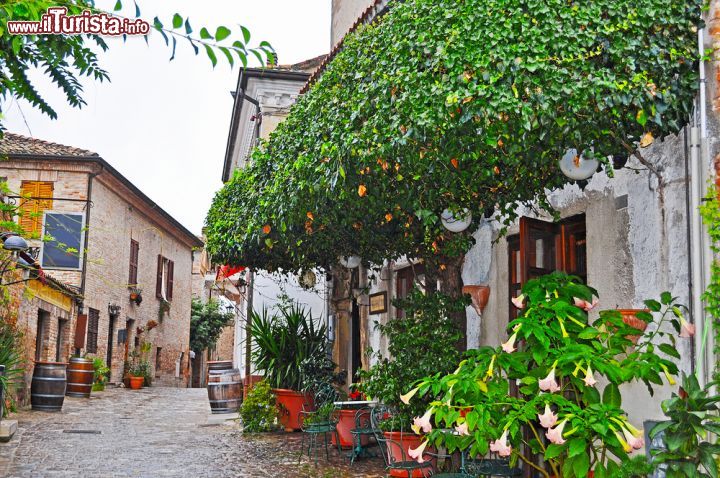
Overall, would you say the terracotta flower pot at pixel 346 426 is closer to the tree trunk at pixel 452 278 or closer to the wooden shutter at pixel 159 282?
the tree trunk at pixel 452 278

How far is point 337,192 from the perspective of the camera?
7.11 m

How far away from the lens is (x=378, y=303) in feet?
39.1

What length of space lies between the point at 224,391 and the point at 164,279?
1513cm

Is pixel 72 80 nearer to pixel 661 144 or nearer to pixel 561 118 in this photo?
pixel 561 118

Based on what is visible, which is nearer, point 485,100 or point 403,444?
point 485,100

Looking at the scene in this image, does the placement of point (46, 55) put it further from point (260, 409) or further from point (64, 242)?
point (64, 242)

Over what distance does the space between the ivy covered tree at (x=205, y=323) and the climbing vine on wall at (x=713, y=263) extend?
102 feet

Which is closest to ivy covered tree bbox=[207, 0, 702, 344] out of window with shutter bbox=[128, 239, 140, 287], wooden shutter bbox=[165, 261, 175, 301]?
window with shutter bbox=[128, 239, 140, 287]

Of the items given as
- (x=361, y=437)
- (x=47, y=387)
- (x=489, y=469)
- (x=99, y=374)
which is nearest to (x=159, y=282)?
(x=99, y=374)

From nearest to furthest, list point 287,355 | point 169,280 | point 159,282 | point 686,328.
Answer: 1. point 686,328
2. point 287,355
3. point 159,282
4. point 169,280

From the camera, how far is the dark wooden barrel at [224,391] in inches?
612

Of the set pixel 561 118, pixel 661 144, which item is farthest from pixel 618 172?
pixel 561 118

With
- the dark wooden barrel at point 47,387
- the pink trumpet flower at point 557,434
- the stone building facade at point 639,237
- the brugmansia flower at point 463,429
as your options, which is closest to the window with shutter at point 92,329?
the dark wooden barrel at point 47,387

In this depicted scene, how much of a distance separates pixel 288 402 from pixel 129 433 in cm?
263
